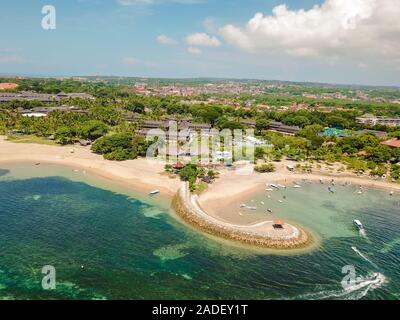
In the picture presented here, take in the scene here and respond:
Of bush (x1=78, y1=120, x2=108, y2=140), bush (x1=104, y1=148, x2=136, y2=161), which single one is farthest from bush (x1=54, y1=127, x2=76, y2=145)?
bush (x1=104, y1=148, x2=136, y2=161)

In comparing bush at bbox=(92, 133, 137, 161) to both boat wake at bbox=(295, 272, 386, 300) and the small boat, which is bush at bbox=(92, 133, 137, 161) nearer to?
the small boat

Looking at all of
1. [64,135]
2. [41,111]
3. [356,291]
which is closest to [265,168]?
[356,291]

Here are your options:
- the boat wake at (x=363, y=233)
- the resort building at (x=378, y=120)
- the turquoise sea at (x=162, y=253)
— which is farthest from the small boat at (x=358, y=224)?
the resort building at (x=378, y=120)

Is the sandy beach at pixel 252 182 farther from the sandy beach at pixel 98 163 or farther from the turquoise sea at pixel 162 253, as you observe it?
the sandy beach at pixel 98 163
